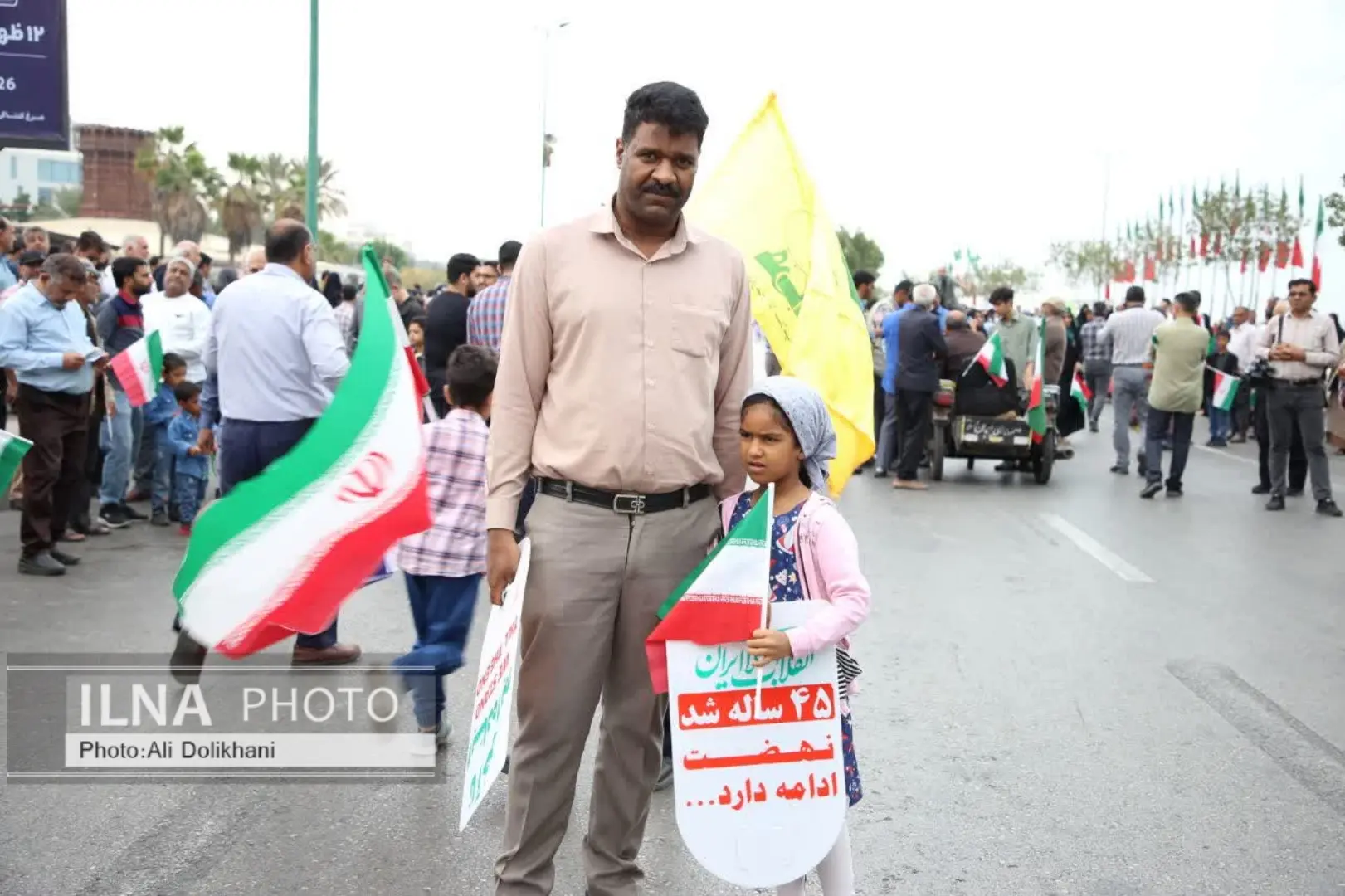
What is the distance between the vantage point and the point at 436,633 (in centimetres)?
492

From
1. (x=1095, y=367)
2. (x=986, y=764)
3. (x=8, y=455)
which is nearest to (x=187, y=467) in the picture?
(x=8, y=455)

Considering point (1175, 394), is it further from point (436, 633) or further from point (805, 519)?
point (805, 519)

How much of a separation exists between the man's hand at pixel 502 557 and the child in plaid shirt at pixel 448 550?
1.59 meters

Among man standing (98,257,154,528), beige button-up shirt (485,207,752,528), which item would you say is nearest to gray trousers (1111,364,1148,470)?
man standing (98,257,154,528)

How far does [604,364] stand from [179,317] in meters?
8.51

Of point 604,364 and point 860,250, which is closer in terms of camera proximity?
point 604,364

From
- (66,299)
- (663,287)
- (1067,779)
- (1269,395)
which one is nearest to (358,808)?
(663,287)

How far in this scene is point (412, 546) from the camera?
492 cm

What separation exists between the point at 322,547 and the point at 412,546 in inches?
25.8

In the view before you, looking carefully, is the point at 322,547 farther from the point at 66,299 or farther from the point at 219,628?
the point at 66,299

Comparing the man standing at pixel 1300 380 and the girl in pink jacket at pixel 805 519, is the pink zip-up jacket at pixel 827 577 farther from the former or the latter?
the man standing at pixel 1300 380

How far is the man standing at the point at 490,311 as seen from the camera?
855 centimetres

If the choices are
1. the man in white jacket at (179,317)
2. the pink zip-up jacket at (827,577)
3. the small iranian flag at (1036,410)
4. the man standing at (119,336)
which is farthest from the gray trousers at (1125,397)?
the pink zip-up jacket at (827,577)

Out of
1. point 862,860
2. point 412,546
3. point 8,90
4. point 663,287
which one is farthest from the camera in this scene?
point 8,90
